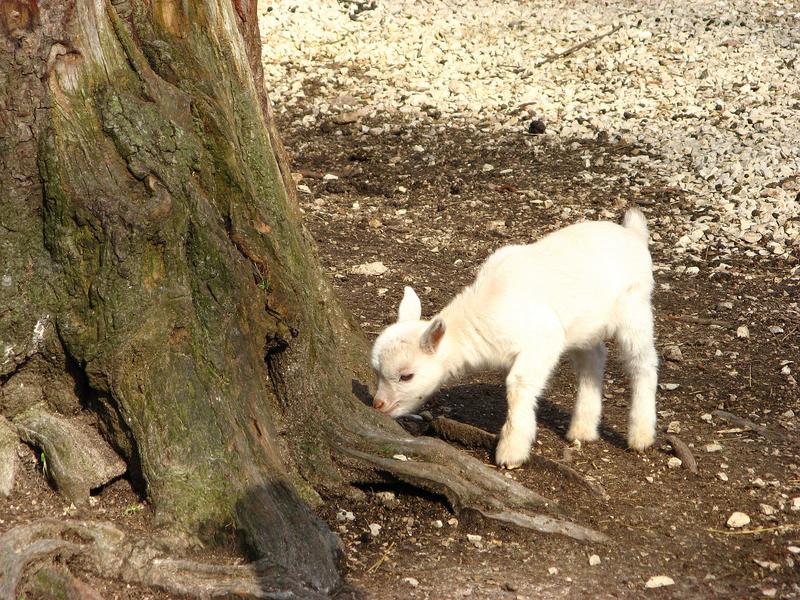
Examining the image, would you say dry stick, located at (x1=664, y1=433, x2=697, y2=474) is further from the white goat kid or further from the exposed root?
the exposed root

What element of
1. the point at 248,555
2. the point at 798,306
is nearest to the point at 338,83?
the point at 798,306

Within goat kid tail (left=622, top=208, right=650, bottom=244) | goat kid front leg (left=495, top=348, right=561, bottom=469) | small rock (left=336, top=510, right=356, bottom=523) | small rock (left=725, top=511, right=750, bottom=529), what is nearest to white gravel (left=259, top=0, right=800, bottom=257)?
goat kid tail (left=622, top=208, right=650, bottom=244)

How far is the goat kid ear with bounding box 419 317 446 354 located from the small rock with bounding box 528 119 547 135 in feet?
22.5

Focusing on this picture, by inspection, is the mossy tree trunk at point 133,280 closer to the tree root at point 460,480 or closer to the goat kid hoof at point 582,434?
the tree root at point 460,480

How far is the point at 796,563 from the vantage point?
5.05 metres

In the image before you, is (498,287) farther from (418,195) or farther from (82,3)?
(418,195)

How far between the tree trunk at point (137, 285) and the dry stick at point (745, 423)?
2.18 meters

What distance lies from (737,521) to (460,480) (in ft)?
4.75

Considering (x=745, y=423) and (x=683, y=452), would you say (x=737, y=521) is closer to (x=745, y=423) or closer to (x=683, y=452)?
(x=683, y=452)

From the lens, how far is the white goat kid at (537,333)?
6.06m

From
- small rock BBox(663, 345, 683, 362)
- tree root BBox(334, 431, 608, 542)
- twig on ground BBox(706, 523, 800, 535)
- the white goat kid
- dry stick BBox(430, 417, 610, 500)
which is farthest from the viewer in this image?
small rock BBox(663, 345, 683, 362)

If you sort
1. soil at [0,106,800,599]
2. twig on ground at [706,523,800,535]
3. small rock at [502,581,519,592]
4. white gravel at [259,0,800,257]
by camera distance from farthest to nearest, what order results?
white gravel at [259,0,800,257], twig on ground at [706,523,800,535], soil at [0,106,800,599], small rock at [502,581,519,592]

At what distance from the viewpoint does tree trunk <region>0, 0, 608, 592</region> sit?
463 cm

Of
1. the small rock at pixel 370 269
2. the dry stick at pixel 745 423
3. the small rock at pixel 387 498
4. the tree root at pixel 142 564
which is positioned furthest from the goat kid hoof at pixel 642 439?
the small rock at pixel 370 269
